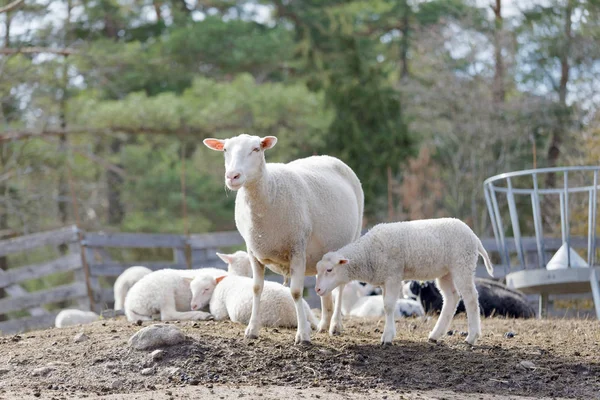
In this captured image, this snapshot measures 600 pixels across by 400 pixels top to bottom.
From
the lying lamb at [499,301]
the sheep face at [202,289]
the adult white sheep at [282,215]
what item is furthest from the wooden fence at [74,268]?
the adult white sheep at [282,215]

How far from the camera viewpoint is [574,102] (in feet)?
79.4

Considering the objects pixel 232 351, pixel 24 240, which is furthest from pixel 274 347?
pixel 24 240

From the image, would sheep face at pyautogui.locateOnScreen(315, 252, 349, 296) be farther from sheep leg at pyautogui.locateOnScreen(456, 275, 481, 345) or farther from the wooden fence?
the wooden fence

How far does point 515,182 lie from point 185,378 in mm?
19990

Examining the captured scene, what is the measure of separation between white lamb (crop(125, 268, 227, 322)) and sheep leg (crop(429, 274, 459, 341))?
247 centimetres

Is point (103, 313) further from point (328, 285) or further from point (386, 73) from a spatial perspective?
point (386, 73)

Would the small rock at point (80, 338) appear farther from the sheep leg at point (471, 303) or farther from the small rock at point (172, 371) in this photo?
the sheep leg at point (471, 303)

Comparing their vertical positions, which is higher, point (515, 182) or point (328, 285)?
point (328, 285)

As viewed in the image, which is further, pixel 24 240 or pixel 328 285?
pixel 24 240

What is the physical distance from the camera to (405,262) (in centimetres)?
688

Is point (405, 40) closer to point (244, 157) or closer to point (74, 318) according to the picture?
point (74, 318)

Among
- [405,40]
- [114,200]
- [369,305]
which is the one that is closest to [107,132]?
[114,200]

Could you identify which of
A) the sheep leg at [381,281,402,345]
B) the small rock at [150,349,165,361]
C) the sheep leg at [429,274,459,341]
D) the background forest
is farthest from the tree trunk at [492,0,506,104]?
the small rock at [150,349,165,361]

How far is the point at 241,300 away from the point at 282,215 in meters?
1.46
